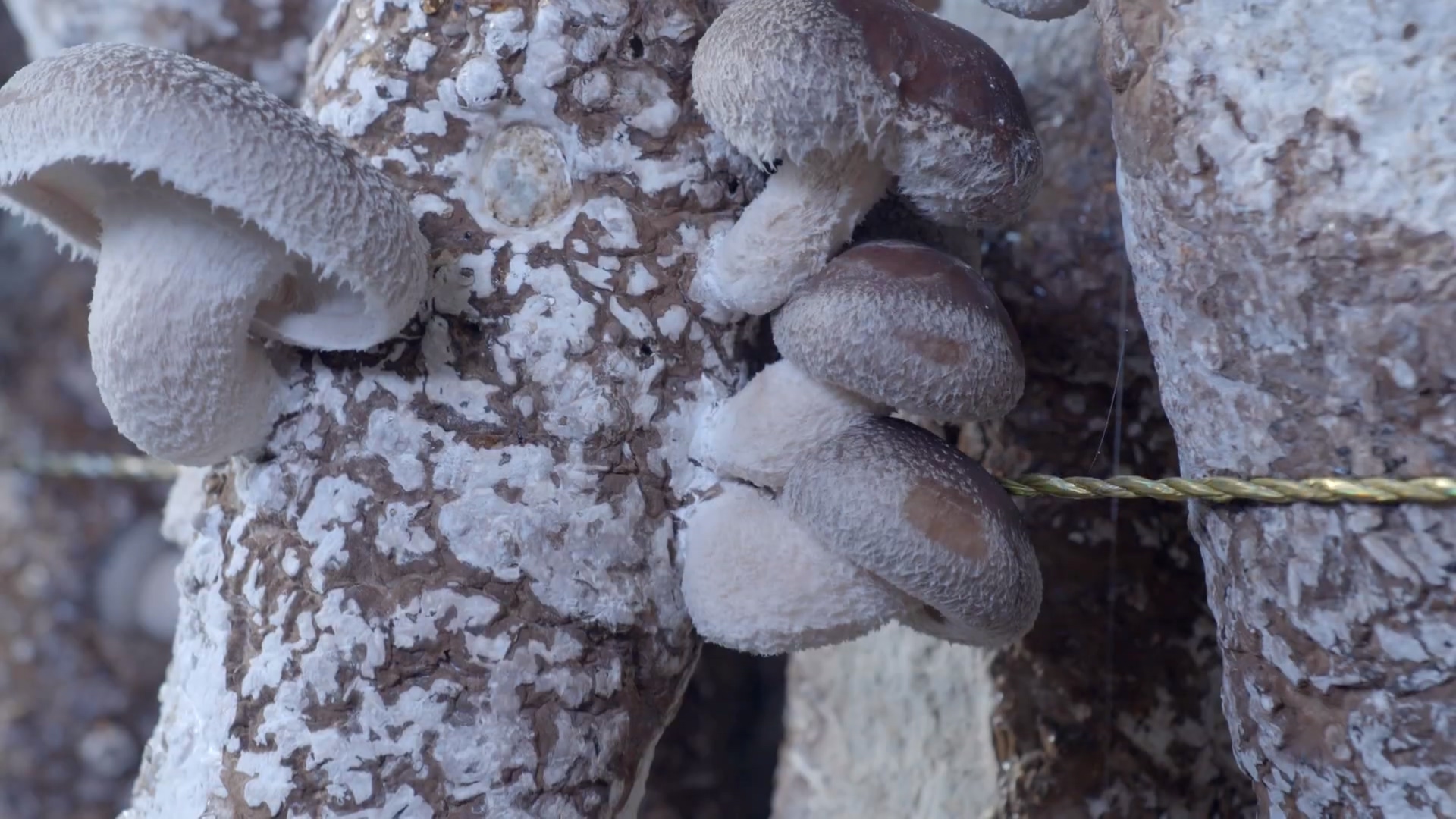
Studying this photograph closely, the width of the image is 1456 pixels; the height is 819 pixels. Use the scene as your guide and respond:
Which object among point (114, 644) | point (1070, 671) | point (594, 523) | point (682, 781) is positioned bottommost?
point (682, 781)

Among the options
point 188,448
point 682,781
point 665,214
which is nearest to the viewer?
point 188,448

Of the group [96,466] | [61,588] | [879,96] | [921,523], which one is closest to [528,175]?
[879,96]

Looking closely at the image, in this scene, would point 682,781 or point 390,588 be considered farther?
point 682,781

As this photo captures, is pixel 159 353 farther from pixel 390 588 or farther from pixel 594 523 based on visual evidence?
pixel 594 523

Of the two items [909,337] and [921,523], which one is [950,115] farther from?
[921,523]

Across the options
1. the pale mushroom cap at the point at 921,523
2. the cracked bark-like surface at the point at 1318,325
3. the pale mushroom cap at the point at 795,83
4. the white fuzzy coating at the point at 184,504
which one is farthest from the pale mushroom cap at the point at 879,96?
the white fuzzy coating at the point at 184,504

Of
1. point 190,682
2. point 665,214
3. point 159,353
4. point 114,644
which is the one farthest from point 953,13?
point 114,644
